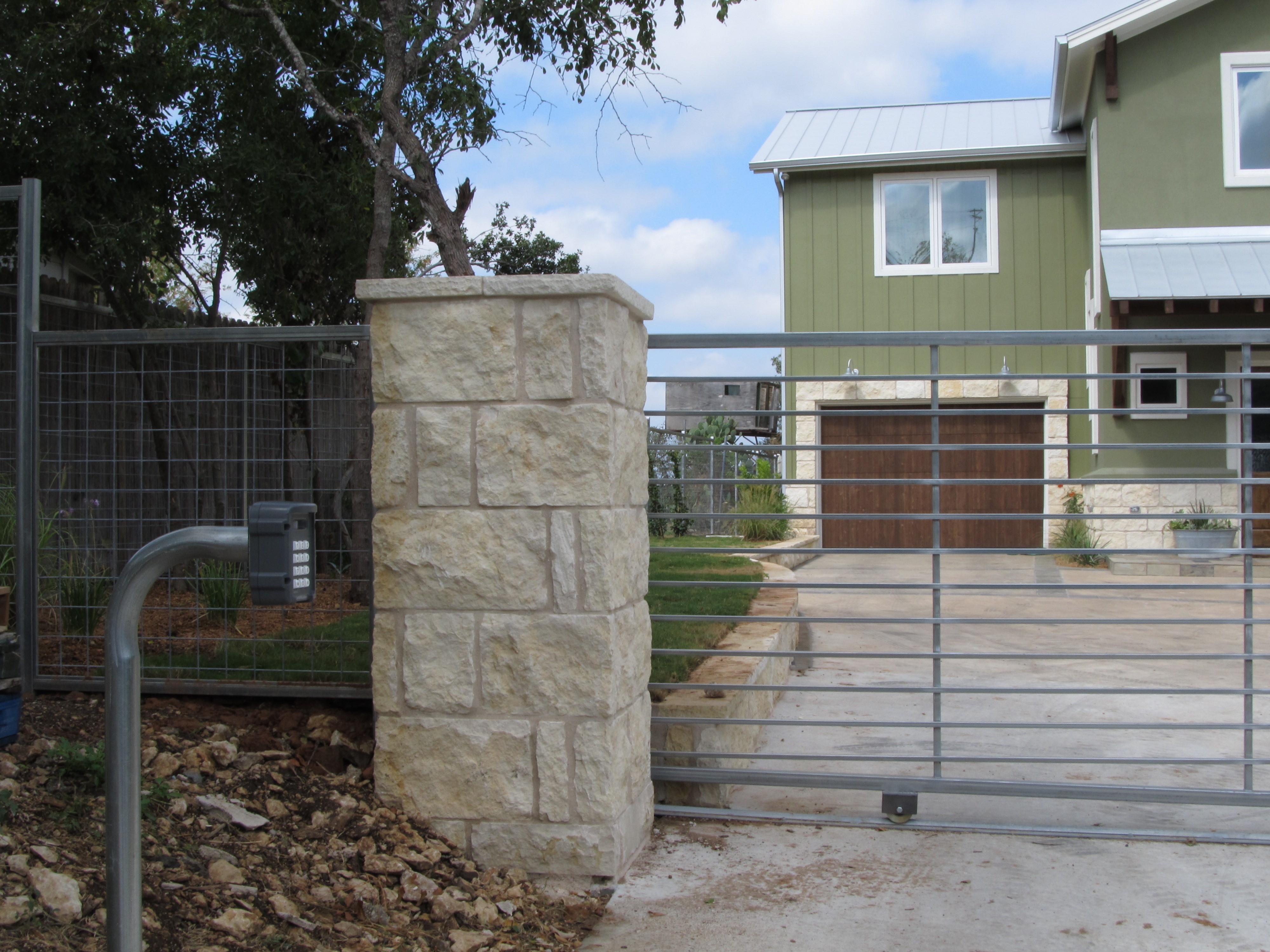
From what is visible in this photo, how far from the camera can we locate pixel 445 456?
3689 mm

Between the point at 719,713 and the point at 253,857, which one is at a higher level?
the point at 719,713

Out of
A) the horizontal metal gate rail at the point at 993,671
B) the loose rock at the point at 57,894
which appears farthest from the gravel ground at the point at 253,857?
the horizontal metal gate rail at the point at 993,671

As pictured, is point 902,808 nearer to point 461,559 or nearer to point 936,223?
point 461,559

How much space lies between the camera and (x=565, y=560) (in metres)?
3.61

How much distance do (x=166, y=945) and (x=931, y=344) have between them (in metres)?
3.28

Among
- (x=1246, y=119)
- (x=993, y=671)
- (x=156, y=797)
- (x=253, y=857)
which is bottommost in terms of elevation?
(x=993, y=671)

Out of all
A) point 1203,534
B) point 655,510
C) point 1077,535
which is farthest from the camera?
point 1077,535

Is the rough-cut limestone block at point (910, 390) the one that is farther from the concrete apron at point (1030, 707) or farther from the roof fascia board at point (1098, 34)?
the roof fascia board at point (1098, 34)

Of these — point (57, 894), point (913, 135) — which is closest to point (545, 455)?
point (57, 894)

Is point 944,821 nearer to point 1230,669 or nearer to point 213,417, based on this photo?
point 213,417

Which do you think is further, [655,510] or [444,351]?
[655,510]

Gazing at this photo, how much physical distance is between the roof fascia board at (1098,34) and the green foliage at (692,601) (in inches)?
324

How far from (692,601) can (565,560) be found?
15.6 ft

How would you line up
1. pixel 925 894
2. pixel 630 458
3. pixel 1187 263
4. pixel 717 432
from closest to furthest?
pixel 925 894
pixel 630 458
pixel 1187 263
pixel 717 432
